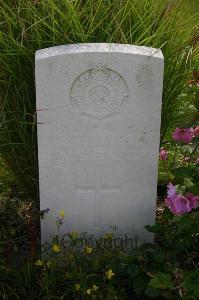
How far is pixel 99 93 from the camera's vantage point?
2.66 m

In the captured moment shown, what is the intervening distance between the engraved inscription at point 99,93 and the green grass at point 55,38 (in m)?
0.28

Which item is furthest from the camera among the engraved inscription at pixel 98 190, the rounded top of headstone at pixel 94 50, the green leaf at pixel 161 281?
the engraved inscription at pixel 98 190

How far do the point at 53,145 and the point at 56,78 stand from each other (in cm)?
34

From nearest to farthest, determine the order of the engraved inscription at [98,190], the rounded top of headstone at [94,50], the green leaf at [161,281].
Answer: the green leaf at [161,281] < the rounded top of headstone at [94,50] < the engraved inscription at [98,190]

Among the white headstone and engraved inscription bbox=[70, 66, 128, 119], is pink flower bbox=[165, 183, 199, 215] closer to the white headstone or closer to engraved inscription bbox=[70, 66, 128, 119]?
the white headstone

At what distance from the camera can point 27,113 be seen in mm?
2852

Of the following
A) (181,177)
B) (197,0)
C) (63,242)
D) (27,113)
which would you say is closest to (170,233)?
(181,177)

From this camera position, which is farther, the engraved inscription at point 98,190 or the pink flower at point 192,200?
the engraved inscription at point 98,190

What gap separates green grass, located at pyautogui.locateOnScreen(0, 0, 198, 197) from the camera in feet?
9.39

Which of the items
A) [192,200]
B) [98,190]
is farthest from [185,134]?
[98,190]

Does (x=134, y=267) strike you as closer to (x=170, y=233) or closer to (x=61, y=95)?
(x=170, y=233)

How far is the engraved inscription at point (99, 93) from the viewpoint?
8.59 ft

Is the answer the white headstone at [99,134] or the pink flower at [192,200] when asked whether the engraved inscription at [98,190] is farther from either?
the pink flower at [192,200]

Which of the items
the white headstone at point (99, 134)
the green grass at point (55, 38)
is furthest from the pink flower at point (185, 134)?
the green grass at point (55, 38)
